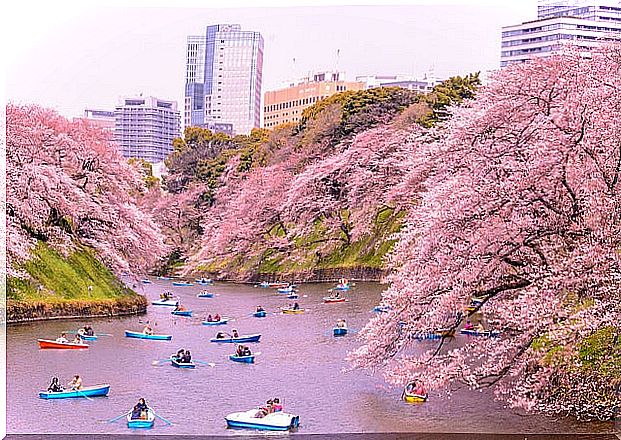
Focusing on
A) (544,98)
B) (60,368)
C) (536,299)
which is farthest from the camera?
(60,368)

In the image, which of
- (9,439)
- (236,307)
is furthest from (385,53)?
(9,439)

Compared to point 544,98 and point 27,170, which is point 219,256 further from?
point 544,98

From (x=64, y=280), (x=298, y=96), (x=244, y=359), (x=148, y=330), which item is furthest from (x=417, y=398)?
(x=64, y=280)

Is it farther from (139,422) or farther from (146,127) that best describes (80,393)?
(146,127)

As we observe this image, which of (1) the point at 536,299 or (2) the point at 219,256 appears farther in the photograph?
(2) the point at 219,256

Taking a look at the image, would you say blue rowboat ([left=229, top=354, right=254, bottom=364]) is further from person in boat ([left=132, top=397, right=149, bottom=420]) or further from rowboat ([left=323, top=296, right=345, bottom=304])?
person in boat ([left=132, top=397, right=149, bottom=420])

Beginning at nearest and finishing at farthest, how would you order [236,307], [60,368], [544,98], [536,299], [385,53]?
1. [536,299]
2. [544,98]
3. [60,368]
4. [385,53]
5. [236,307]

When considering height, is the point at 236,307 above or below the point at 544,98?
below
